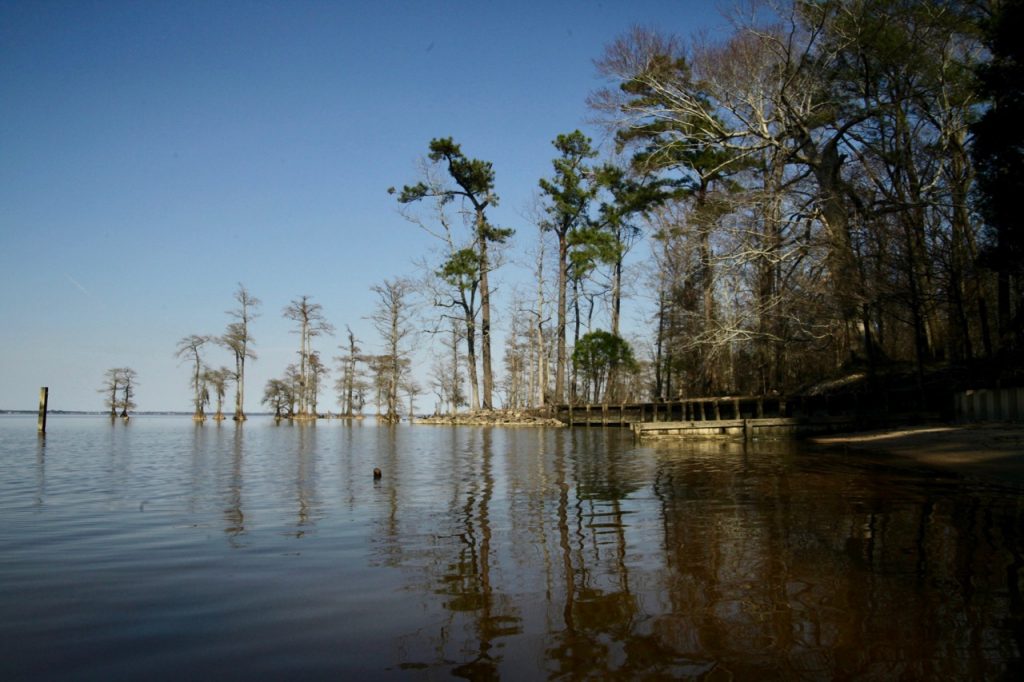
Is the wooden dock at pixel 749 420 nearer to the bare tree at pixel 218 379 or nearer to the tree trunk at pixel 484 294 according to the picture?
the tree trunk at pixel 484 294

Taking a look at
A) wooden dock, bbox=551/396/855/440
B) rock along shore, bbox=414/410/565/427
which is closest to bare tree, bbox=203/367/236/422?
rock along shore, bbox=414/410/565/427

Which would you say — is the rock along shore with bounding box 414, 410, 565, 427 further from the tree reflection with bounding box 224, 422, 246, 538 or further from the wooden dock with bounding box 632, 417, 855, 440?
the tree reflection with bounding box 224, 422, 246, 538

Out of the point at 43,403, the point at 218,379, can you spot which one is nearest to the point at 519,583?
the point at 43,403

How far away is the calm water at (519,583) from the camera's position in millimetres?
3332

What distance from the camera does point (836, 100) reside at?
23.8m

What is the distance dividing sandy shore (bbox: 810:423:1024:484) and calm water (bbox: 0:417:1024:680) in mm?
2407

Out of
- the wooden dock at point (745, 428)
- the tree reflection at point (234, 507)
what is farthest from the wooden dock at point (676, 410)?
the tree reflection at point (234, 507)

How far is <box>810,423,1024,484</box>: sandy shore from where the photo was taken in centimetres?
1138

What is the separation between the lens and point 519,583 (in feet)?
15.9

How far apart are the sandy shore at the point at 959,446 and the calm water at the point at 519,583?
7.90ft

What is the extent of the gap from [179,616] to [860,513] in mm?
7263

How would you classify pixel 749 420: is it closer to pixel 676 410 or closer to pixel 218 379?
pixel 676 410

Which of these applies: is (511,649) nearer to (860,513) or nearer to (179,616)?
(179,616)

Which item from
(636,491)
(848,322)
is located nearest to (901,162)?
(848,322)
